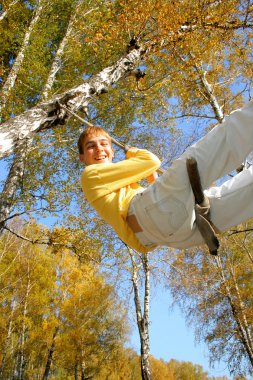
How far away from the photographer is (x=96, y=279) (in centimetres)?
1892

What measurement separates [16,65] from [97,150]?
9.06m

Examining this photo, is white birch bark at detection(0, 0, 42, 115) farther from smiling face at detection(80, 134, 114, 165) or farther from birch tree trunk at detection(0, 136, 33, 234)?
smiling face at detection(80, 134, 114, 165)

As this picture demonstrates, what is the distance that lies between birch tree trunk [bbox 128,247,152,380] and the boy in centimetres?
958

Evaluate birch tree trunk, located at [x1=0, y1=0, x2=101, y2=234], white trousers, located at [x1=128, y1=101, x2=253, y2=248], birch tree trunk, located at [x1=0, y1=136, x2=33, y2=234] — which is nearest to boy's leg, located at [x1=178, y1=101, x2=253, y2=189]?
white trousers, located at [x1=128, y1=101, x2=253, y2=248]

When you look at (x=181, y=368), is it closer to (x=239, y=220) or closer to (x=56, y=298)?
(x=56, y=298)

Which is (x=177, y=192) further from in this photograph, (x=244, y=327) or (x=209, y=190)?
(x=244, y=327)

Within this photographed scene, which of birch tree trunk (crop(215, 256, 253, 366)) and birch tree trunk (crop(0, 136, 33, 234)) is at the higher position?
birch tree trunk (crop(0, 136, 33, 234))

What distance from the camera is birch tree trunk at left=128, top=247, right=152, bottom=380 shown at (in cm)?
1067

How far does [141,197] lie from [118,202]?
0.24 metres

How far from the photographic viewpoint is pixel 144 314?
38.4 feet

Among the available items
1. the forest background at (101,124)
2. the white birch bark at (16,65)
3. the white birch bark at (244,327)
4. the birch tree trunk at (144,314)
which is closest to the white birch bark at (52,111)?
the forest background at (101,124)

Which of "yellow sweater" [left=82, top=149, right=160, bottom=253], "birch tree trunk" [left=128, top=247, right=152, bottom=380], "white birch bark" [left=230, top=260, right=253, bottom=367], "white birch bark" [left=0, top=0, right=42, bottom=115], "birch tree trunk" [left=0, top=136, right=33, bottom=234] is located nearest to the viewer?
"yellow sweater" [left=82, top=149, right=160, bottom=253]

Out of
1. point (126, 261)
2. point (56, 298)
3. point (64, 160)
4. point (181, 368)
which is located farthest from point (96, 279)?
point (181, 368)

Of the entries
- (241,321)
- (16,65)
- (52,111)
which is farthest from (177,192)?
(241,321)
